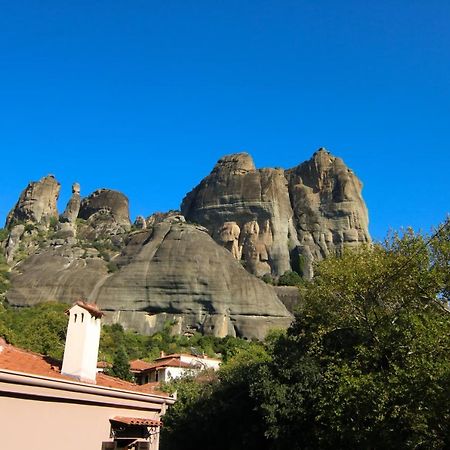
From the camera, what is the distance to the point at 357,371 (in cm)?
1631

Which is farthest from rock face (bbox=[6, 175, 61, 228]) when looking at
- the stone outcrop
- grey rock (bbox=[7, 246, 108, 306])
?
grey rock (bbox=[7, 246, 108, 306])

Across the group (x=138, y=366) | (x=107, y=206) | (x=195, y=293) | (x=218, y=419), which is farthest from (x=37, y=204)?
(x=218, y=419)

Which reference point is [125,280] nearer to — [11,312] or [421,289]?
[11,312]

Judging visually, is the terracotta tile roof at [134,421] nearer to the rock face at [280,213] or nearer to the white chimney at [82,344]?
the white chimney at [82,344]

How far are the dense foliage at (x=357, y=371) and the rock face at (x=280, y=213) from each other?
77.1m

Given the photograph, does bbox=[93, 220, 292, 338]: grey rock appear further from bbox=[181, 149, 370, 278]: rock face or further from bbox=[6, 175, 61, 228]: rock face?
bbox=[6, 175, 61, 228]: rock face

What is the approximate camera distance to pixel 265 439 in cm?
2016

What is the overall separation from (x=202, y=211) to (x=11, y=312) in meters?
47.3

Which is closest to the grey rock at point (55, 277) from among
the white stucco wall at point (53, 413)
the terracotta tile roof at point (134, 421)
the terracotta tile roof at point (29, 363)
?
the terracotta tile roof at point (29, 363)

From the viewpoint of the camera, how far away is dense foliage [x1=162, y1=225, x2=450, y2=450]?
14883 millimetres

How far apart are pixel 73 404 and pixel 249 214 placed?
307ft

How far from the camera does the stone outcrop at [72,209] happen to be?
113700 mm

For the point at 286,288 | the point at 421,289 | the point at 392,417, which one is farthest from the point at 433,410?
the point at 286,288

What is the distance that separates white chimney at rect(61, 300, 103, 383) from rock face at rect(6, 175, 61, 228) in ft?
343
